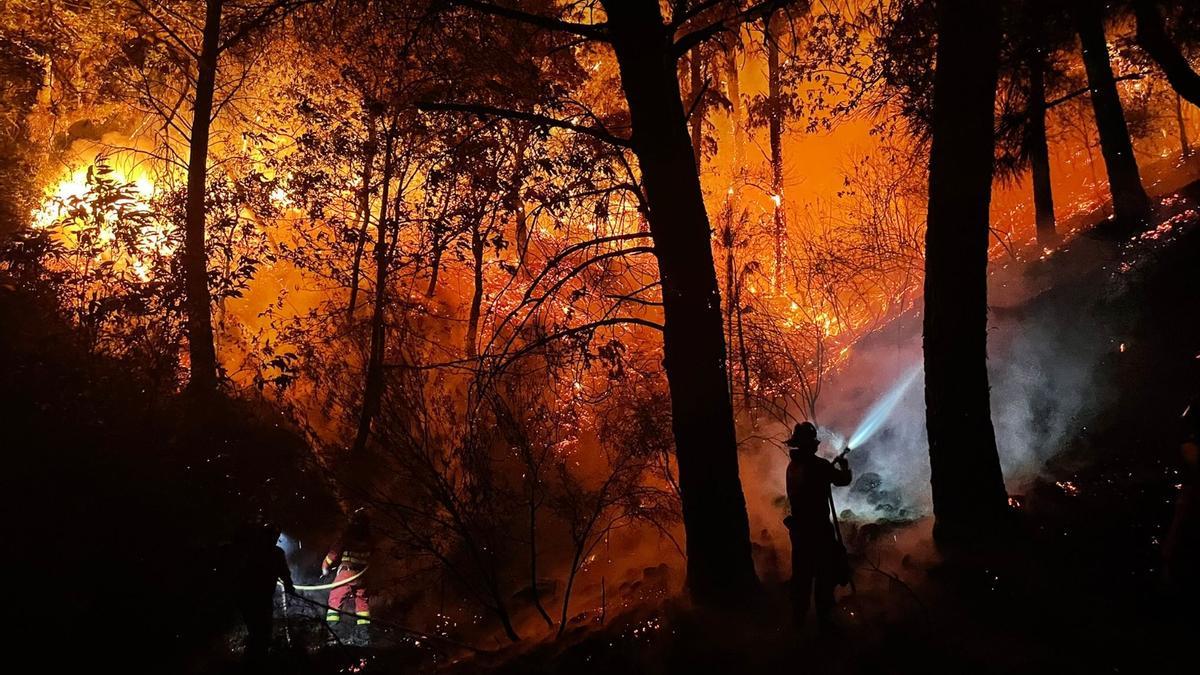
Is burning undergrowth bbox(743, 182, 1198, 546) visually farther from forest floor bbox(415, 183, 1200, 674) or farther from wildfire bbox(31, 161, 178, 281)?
wildfire bbox(31, 161, 178, 281)

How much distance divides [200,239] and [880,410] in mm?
14143

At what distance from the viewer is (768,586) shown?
7.41 metres

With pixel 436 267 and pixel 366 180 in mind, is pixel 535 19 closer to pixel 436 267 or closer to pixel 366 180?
pixel 436 267

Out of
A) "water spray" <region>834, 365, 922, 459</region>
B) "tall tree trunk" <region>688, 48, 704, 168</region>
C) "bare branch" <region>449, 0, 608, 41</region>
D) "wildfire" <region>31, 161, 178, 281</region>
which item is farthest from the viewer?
"tall tree trunk" <region>688, 48, 704, 168</region>

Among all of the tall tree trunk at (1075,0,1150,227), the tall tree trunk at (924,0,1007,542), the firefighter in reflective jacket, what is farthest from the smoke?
the firefighter in reflective jacket

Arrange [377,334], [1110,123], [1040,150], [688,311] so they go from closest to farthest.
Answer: [688,311] < [1110,123] < [1040,150] < [377,334]

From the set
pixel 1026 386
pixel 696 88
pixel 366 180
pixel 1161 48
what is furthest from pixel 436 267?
pixel 1161 48

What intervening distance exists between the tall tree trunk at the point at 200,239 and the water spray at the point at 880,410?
1271 cm

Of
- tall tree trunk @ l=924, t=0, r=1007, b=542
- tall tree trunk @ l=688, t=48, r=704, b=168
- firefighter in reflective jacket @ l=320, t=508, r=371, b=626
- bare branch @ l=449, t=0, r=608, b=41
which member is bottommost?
firefighter in reflective jacket @ l=320, t=508, r=371, b=626

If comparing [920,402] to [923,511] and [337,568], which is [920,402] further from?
[337,568]

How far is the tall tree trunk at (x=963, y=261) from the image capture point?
6.44m

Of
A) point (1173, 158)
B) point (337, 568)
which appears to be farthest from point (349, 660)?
point (1173, 158)

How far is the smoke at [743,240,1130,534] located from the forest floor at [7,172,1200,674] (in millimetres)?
177

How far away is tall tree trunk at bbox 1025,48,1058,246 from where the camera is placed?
12.8m
